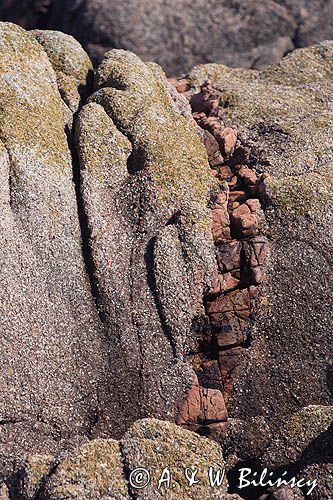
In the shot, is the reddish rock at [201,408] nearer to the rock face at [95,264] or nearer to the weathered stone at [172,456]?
the rock face at [95,264]

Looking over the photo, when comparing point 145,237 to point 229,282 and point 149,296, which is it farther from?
point 229,282

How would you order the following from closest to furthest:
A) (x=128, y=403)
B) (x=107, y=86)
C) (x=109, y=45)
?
(x=128, y=403) → (x=107, y=86) → (x=109, y=45)

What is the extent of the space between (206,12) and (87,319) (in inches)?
1270

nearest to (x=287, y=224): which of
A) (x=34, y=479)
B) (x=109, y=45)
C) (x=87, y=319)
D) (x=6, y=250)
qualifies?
(x=87, y=319)

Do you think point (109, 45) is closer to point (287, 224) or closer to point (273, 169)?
point (273, 169)

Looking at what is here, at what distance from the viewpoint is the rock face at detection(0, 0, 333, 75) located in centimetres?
5294

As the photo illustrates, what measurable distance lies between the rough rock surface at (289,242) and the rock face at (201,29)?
13327 mm

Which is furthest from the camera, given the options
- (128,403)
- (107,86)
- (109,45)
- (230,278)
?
(109,45)

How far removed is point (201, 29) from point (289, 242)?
27.2m

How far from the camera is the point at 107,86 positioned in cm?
3669

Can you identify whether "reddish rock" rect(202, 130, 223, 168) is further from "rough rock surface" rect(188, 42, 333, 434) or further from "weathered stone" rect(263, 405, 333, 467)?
"weathered stone" rect(263, 405, 333, 467)

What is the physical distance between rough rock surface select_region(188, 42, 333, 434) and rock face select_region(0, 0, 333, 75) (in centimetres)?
1333

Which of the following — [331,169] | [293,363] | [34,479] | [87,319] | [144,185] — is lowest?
[34,479]

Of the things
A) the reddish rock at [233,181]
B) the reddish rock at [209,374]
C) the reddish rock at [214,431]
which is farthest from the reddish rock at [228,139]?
the reddish rock at [214,431]
